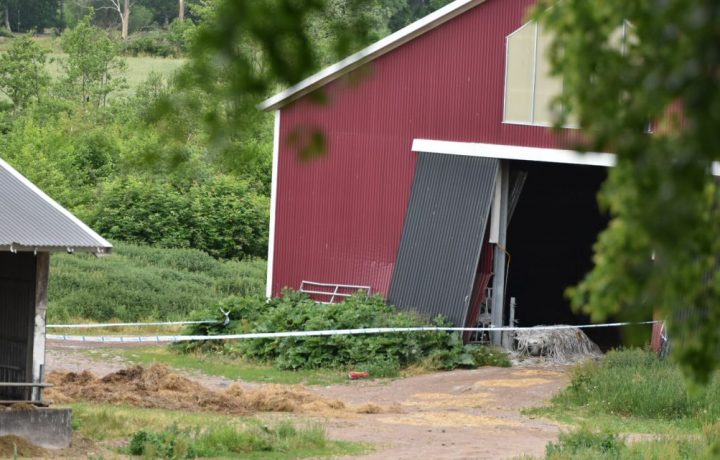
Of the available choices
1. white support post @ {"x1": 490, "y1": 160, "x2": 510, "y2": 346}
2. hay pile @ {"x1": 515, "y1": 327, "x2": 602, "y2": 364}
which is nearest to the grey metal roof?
white support post @ {"x1": 490, "y1": 160, "x2": 510, "y2": 346}

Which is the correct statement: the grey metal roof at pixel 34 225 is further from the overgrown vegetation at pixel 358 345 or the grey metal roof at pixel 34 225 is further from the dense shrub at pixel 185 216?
the dense shrub at pixel 185 216

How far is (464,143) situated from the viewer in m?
24.8

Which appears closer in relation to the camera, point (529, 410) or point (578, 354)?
point (529, 410)

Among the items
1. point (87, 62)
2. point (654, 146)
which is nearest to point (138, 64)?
point (87, 62)

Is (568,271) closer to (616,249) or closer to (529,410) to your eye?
(529,410)

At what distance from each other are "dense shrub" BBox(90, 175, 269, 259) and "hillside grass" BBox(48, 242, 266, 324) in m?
1.37

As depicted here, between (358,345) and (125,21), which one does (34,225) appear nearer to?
(358,345)

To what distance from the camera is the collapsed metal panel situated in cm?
2439

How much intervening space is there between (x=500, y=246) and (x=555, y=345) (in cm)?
211

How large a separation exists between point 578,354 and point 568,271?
5.98m

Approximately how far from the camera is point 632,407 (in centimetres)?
1978

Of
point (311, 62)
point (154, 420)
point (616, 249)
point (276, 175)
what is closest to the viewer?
point (616, 249)

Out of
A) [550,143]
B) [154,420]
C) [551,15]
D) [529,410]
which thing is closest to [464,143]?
[550,143]

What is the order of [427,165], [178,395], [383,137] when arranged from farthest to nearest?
[383,137]
[427,165]
[178,395]
